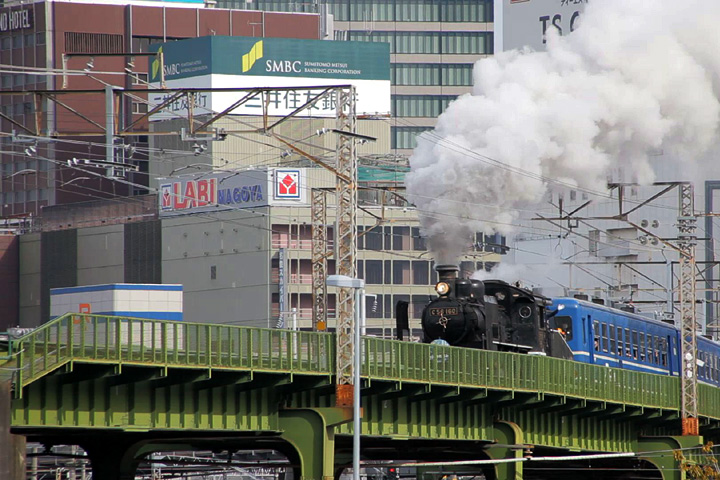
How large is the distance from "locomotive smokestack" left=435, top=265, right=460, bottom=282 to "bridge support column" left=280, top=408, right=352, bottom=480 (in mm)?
8054

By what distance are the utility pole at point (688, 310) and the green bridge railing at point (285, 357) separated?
11.4 ft

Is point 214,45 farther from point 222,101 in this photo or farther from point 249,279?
point 249,279

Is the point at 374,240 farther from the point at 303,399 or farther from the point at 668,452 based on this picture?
the point at 303,399

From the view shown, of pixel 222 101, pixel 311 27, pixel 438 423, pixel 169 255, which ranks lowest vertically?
pixel 438 423

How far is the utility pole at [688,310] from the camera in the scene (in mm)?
58312

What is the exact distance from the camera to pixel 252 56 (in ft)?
504

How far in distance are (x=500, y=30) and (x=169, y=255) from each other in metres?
63.5

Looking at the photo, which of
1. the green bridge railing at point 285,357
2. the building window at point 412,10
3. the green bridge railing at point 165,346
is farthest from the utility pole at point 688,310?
the building window at point 412,10

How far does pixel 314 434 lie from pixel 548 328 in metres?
15.2

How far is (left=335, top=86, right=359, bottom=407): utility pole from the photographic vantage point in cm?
4128

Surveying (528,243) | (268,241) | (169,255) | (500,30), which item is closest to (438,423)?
(268,241)

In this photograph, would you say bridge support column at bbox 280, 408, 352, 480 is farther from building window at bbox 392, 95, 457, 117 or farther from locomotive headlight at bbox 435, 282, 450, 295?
building window at bbox 392, 95, 457, 117

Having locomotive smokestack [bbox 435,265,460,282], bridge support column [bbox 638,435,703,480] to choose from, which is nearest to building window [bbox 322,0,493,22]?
bridge support column [bbox 638,435,703,480]

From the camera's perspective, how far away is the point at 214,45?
5969 inches
